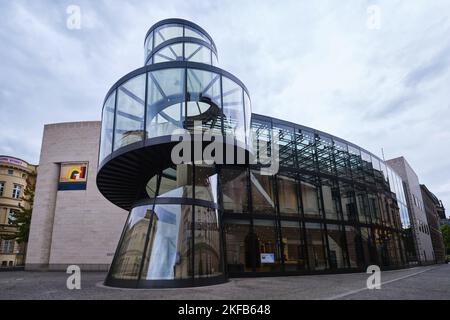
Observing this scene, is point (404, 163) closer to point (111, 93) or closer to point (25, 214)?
point (111, 93)

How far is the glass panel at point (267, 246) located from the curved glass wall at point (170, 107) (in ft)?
21.2

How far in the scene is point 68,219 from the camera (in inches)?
1041

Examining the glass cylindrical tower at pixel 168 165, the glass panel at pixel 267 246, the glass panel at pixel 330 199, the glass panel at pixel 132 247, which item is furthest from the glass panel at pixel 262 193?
the glass panel at pixel 132 247

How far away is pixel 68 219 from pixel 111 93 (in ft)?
62.7

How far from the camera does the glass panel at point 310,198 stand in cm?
1867

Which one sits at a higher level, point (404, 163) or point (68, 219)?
point (404, 163)

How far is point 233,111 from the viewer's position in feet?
40.1

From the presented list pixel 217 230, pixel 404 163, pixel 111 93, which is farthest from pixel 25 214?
pixel 404 163

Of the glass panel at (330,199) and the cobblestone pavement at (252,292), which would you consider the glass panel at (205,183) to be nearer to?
the cobblestone pavement at (252,292)

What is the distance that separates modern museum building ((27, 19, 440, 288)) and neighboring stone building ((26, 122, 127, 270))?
0.10m

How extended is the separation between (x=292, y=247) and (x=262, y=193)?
3.78 metres

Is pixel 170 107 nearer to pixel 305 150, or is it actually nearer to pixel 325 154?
pixel 305 150

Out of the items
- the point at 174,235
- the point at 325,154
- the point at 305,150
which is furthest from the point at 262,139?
the point at 174,235
